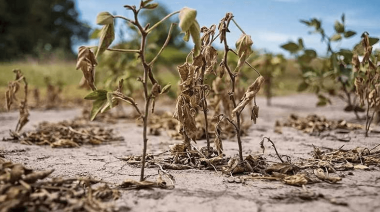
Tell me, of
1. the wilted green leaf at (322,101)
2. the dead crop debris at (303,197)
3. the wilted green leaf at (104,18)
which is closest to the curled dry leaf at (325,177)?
the dead crop debris at (303,197)

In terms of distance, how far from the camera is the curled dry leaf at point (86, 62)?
1.31 meters

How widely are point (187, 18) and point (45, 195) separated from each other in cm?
81

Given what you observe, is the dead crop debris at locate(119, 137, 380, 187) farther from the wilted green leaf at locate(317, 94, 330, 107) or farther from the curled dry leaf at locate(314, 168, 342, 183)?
the wilted green leaf at locate(317, 94, 330, 107)

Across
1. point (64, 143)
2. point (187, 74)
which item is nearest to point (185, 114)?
point (187, 74)

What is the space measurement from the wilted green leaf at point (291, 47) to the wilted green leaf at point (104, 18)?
1988 millimetres

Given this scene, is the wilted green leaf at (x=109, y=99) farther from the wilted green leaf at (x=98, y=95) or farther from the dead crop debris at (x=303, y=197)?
the dead crop debris at (x=303, y=197)

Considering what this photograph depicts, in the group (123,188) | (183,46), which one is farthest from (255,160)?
(183,46)

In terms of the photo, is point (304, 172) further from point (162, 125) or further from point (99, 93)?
point (162, 125)

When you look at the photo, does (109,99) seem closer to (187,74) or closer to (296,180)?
(187,74)

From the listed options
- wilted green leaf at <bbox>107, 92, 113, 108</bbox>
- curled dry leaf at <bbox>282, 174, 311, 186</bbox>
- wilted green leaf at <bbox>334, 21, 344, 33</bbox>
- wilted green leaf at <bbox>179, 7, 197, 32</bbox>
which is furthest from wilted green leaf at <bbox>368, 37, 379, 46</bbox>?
wilted green leaf at <bbox>107, 92, 113, 108</bbox>

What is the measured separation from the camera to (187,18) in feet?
4.14

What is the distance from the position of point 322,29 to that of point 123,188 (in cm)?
241


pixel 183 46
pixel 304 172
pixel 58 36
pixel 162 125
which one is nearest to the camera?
pixel 304 172

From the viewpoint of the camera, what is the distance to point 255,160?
5.71 feet
